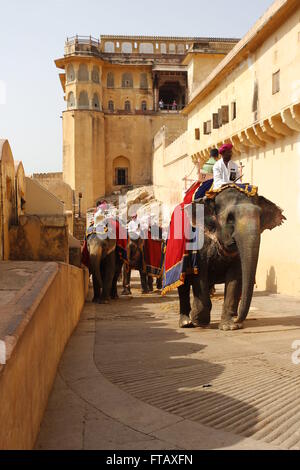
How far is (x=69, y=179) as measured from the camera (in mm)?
47188

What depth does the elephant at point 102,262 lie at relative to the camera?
11484 millimetres

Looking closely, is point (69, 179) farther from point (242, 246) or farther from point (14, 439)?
point (14, 439)

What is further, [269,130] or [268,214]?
[269,130]

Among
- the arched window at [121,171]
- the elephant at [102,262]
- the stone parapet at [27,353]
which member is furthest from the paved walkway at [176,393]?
the arched window at [121,171]

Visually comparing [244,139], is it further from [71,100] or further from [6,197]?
[71,100]

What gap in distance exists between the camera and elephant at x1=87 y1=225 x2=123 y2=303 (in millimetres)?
11484

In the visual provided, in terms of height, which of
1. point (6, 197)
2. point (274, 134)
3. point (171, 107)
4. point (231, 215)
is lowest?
point (231, 215)

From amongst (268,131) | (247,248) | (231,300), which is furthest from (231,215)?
(268,131)

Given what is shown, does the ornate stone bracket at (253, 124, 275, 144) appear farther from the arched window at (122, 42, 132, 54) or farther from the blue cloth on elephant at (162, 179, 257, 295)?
the arched window at (122, 42, 132, 54)

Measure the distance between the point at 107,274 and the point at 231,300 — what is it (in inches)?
193

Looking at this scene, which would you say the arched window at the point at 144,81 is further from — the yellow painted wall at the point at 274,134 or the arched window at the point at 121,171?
the yellow painted wall at the point at 274,134

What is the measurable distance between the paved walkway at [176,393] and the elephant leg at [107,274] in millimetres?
4993

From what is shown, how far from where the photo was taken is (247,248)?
267 inches

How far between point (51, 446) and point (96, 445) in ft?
0.78
